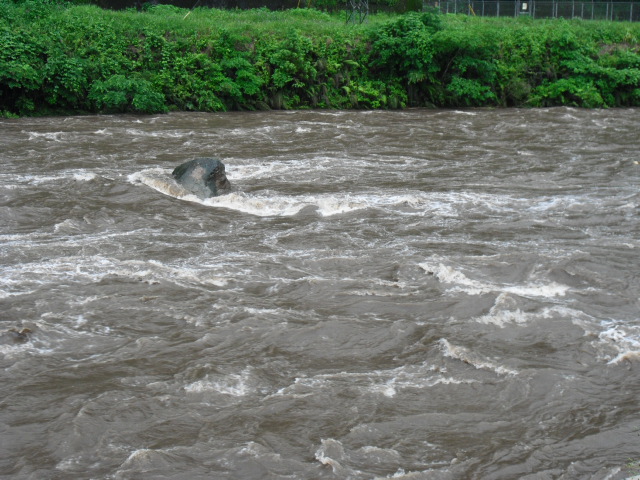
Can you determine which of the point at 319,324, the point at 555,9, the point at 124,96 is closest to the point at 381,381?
the point at 319,324

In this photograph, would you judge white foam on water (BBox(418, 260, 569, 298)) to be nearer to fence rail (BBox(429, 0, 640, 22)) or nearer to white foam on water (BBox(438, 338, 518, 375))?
white foam on water (BBox(438, 338, 518, 375))

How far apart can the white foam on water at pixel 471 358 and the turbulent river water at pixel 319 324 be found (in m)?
0.02

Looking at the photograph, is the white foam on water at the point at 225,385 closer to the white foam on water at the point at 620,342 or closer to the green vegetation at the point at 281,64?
the white foam on water at the point at 620,342

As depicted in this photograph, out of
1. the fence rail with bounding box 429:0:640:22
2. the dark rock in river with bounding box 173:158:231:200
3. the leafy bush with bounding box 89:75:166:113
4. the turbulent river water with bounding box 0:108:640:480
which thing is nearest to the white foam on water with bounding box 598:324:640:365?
the turbulent river water with bounding box 0:108:640:480

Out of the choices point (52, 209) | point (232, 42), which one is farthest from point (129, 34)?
point (52, 209)

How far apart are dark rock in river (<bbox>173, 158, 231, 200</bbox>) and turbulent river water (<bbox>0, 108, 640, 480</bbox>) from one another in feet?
0.82

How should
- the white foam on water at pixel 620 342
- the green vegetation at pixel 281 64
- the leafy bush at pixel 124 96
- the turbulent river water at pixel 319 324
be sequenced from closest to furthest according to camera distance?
1. the turbulent river water at pixel 319 324
2. the white foam on water at pixel 620 342
3. the leafy bush at pixel 124 96
4. the green vegetation at pixel 281 64

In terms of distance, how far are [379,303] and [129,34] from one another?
18.9 metres

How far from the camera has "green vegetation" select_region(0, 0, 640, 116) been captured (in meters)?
22.2

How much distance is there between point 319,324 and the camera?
26.5 feet

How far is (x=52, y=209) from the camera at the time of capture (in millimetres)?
12219

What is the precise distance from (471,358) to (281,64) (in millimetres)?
19077

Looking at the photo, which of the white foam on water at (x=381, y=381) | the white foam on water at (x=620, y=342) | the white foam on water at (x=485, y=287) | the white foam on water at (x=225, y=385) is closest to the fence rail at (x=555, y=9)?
the white foam on water at (x=485, y=287)

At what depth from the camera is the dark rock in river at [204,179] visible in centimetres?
1306
